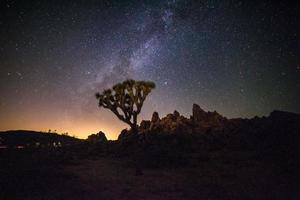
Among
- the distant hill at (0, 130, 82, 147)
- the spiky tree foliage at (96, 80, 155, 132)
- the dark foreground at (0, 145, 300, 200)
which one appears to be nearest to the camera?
the dark foreground at (0, 145, 300, 200)

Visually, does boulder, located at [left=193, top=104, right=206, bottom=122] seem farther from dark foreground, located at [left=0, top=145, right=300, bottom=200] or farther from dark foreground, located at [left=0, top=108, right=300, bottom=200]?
dark foreground, located at [left=0, top=145, right=300, bottom=200]

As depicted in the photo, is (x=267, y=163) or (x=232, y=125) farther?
(x=232, y=125)

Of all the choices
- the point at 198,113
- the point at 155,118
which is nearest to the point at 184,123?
the point at 198,113

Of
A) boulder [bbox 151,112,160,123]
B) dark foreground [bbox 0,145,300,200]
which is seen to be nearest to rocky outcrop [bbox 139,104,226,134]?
boulder [bbox 151,112,160,123]

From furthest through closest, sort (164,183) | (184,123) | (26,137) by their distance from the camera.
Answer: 1. (26,137)
2. (184,123)
3. (164,183)

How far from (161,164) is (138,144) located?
24.9 ft

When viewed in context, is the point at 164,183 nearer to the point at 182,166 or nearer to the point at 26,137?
the point at 182,166

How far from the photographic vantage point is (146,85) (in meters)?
22.0

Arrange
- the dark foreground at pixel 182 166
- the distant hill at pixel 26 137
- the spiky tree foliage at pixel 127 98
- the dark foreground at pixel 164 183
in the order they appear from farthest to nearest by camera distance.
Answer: the distant hill at pixel 26 137
the spiky tree foliage at pixel 127 98
the dark foreground at pixel 182 166
the dark foreground at pixel 164 183

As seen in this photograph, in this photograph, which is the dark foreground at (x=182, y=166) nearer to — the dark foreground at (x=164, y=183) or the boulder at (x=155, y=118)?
the dark foreground at (x=164, y=183)

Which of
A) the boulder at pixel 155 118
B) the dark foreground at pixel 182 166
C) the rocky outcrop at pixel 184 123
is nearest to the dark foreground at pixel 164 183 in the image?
the dark foreground at pixel 182 166

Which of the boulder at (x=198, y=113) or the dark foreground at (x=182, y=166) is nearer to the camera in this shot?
the dark foreground at (x=182, y=166)

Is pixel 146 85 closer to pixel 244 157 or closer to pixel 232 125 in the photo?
pixel 244 157

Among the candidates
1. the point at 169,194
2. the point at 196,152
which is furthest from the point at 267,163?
the point at 169,194
